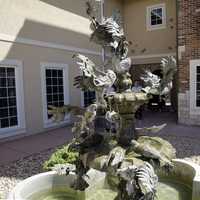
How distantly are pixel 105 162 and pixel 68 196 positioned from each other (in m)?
1.72

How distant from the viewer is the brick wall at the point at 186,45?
880 cm

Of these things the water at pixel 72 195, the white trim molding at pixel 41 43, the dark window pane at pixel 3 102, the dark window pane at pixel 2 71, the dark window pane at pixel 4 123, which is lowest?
the water at pixel 72 195

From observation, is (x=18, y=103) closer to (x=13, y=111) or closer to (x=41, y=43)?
(x=13, y=111)

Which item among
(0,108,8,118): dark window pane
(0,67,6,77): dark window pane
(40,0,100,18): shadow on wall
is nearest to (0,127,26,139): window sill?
(0,108,8,118): dark window pane

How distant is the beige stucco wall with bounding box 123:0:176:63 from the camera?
1223cm

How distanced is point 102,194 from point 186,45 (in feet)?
23.7

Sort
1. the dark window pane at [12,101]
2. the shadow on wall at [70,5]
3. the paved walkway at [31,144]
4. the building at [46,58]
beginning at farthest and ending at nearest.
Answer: the shadow on wall at [70,5] → the dark window pane at [12,101] → the building at [46,58] → the paved walkway at [31,144]

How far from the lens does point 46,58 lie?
8.97 meters

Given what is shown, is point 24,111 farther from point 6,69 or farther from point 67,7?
point 67,7

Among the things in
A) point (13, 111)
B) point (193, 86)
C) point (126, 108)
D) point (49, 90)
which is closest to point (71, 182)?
point (126, 108)

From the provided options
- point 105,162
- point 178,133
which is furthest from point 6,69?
point 105,162

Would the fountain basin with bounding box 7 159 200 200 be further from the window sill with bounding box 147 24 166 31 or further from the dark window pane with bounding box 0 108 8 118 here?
the window sill with bounding box 147 24 166 31

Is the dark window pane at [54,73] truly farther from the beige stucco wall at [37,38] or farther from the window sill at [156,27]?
the window sill at [156,27]

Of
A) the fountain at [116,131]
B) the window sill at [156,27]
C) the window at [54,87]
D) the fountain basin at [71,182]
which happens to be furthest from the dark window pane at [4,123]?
the window sill at [156,27]
